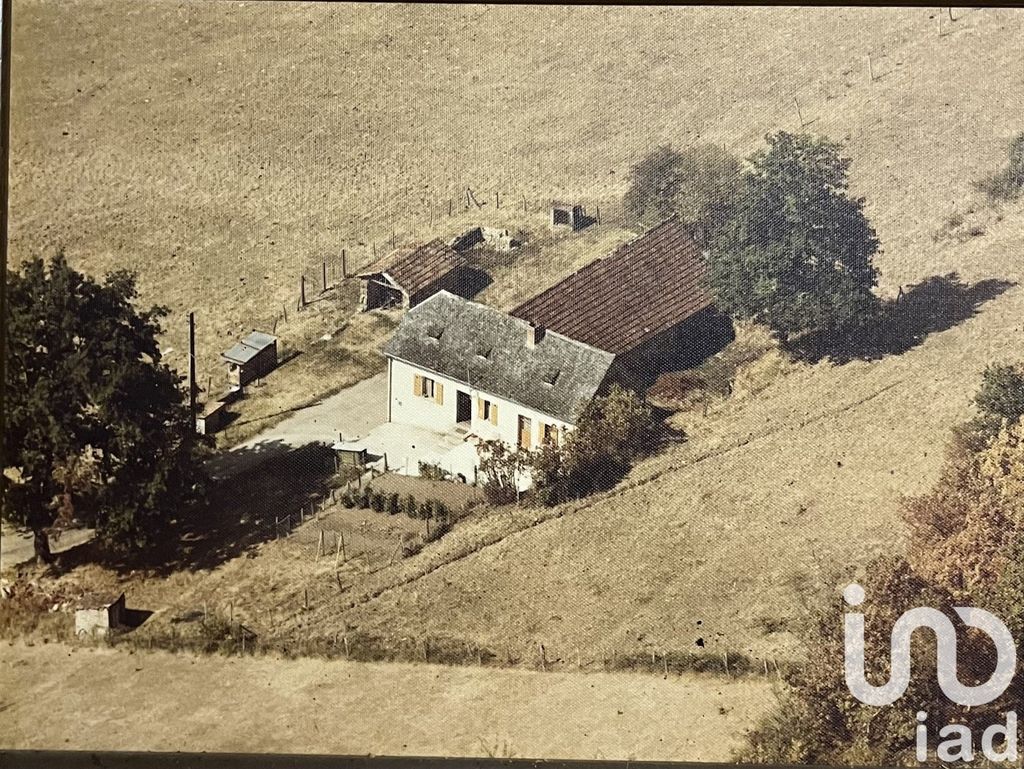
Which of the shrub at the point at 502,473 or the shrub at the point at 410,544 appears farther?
the shrub at the point at 502,473

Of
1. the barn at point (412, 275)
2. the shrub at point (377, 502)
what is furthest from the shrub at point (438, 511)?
the barn at point (412, 275)

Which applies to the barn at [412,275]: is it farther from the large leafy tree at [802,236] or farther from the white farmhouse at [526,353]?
the large leafy tree at [802,236]

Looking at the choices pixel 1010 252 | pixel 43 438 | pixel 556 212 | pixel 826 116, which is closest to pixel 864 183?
pixel 826 116

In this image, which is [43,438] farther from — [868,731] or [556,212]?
[868,731]

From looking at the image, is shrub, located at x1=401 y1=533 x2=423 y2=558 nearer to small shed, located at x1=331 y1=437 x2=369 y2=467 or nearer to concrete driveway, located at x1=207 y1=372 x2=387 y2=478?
small shed, located at x1=331 y1=437 x2=369 y2=467

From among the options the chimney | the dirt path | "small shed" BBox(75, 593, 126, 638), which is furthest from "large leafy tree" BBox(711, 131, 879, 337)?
"small shed" BBox(75, 593, 126, 638)
